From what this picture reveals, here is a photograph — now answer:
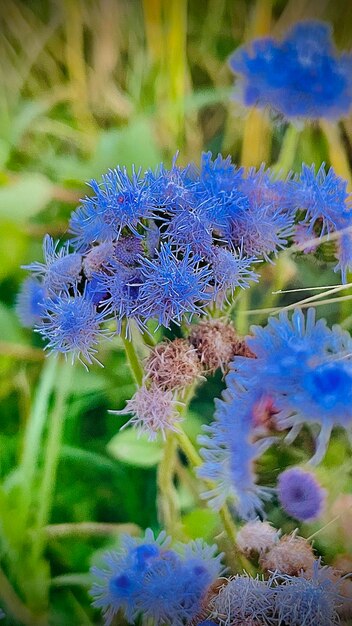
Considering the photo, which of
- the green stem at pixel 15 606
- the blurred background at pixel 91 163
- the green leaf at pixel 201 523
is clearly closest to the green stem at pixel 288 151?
the blurred background at pixel 91 163

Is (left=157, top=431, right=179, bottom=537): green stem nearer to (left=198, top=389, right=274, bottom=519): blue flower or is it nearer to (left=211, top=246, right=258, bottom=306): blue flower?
(left=198, top=389, right=274, bottom=519): blue flower

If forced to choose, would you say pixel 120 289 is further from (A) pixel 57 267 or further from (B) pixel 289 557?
(B) pixel 289 557

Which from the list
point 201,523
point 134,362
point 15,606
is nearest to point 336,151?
point 134,362

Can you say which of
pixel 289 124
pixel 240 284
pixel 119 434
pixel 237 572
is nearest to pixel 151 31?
pixel 289 124

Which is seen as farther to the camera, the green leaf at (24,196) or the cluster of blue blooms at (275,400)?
the green leaf at (24,196)

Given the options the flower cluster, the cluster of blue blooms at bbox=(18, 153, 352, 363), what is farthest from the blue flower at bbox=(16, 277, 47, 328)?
the flower cluster

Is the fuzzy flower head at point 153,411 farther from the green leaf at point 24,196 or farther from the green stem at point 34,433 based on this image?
the green leaf at point 24,196
